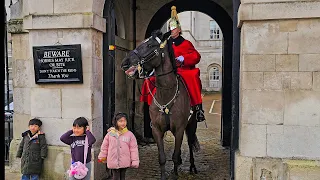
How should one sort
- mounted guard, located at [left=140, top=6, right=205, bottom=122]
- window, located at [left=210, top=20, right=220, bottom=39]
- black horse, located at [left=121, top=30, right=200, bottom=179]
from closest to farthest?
black horse, located at [left=121, top=30, right=200, bottom=179] < mounted guard, located at [left=140, top=6, right=205, bottom=122] < window, located at [left=210, top=20, right=220, bottom=39]

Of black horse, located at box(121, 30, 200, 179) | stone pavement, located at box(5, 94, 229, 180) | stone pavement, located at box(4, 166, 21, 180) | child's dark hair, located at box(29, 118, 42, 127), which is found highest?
black horse, located at box(121, 30, 200, 179)

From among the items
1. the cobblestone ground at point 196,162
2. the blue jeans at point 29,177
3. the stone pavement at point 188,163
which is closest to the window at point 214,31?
the cobblestone ground at point 196,162

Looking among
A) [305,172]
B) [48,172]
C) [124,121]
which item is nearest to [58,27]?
[124,121]

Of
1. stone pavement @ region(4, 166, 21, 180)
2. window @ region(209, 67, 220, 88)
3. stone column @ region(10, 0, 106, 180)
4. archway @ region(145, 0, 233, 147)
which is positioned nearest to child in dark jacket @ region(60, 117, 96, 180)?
stone column @ region(10, 0, 106, 180)

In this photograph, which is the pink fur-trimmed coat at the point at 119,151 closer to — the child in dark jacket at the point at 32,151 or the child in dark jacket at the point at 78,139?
the child in dark jacket at the point at 78,139

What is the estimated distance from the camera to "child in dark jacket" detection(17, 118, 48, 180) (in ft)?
16.1

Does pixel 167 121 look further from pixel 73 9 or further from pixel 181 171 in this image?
pixel 73 9

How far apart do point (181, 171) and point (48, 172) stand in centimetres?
238

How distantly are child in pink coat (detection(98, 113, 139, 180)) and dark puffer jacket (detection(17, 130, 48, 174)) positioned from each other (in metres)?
1.32

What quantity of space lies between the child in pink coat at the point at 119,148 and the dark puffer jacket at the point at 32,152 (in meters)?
1.32

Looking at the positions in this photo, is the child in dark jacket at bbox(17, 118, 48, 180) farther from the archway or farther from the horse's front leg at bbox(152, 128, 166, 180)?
the archway

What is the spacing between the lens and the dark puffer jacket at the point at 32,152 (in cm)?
490

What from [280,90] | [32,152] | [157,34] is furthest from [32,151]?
[280,90]

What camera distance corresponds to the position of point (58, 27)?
5145 millimetres
